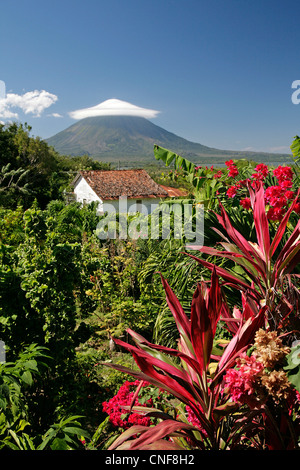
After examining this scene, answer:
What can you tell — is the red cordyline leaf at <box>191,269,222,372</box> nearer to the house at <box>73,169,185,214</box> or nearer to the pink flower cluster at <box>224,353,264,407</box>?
the pink flower cluster at <box>224,353,264,407</box>

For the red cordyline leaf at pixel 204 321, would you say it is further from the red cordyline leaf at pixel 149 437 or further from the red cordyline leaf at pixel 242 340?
the red cordyline leaf at pixel 149 437

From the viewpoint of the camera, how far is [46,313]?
Result: 2826 millimetres

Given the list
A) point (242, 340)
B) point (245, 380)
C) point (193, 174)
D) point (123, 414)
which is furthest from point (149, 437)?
point (193, 174)

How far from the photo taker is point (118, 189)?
27438mm

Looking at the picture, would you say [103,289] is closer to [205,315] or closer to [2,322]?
[2,322]

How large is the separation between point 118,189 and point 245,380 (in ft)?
87.5

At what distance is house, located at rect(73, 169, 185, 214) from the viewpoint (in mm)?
26500

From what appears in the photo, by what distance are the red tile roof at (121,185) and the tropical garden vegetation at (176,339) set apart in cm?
2096

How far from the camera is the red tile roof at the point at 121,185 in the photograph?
2683 cm

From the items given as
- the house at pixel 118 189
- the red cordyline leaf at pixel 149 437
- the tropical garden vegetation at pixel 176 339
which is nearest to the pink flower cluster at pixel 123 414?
the tropical garden vegetation at pixel 176 339

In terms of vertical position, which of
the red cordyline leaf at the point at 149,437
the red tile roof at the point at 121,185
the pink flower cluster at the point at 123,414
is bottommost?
the pink flower cluster at the point at 123,414

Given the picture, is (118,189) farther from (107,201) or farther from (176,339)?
(176,339)
